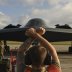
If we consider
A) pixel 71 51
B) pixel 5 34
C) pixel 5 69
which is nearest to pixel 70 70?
pixel 5 69

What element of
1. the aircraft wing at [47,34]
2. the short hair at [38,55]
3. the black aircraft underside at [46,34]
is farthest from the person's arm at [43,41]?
the aircraft wing at [47,34]

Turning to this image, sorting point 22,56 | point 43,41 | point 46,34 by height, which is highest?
point 46,34

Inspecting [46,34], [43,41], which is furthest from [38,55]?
[46,34]

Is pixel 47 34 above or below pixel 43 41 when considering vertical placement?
above

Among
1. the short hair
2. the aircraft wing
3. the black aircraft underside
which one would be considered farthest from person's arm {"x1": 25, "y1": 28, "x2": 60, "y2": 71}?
the aircraft wing

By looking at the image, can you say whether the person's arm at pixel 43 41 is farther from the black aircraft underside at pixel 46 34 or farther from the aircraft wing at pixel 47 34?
the aircraft wing at pixel 47 34

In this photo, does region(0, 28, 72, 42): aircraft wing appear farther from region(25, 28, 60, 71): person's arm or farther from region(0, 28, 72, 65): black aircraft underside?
region(25, 28, 60, 71): person's arm

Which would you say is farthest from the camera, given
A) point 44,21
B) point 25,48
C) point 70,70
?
point 44,21

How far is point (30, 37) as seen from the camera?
3285mm

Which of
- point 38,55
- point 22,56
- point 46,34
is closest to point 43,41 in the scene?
point 38,55

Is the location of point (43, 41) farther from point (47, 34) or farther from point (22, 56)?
point (47, 34)

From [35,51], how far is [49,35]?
802 inches

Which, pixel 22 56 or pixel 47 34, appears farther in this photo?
pixel 47 34

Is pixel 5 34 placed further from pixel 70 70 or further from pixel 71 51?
pixel 70 70
